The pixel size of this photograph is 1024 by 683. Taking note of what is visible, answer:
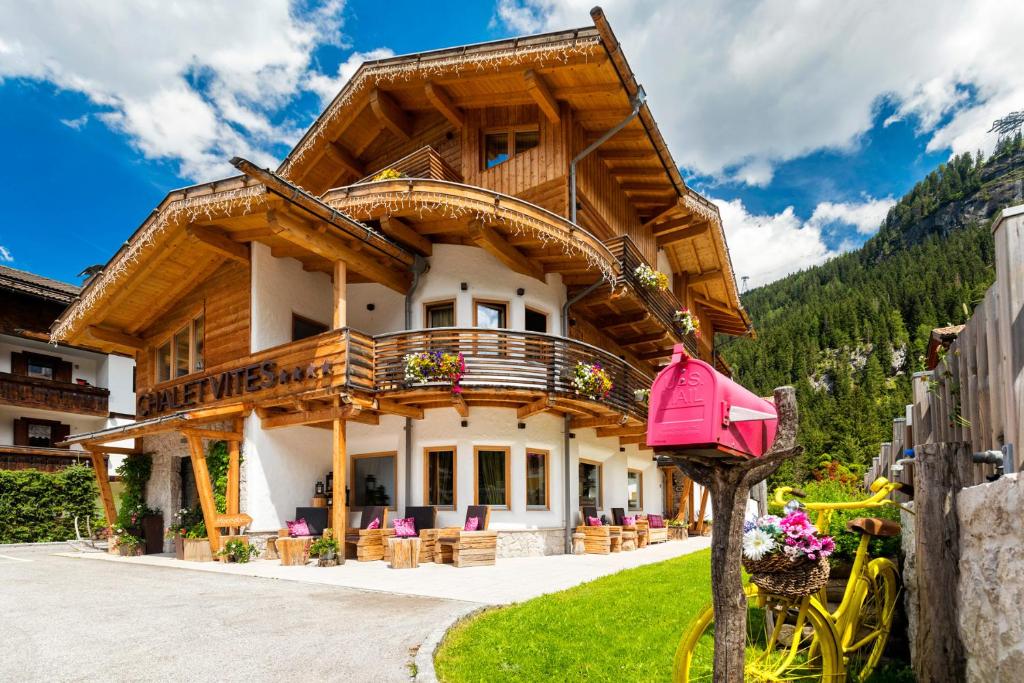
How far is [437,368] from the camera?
45.0ft

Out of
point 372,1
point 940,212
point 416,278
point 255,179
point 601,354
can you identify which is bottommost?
point 601,354

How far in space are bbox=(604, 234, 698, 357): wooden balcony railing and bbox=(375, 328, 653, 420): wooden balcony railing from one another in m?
2.55

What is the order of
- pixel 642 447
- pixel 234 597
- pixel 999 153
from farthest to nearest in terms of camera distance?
pixel 999 153 < pixel 642 447 < pixel 234 597

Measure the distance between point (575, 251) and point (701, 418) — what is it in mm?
11755

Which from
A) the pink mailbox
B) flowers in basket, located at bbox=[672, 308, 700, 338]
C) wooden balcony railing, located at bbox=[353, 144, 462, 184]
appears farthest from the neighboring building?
the pink mailbox

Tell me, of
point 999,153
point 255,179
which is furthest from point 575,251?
point 999,153

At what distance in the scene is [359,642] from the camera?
20.4ft

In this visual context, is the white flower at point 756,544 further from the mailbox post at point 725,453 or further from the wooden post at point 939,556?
the wooden post at point 939,556

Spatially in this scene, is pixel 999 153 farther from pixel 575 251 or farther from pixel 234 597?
pixel 234 597

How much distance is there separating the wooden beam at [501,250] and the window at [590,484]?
16.5ft

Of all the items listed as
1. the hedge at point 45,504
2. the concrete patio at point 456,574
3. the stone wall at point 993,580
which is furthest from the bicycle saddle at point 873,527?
the hedge at point 45,504

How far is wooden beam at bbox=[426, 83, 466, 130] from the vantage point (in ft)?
53.9

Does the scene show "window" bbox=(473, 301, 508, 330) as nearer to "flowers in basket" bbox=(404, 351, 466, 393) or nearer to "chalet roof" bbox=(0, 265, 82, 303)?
"flowers in basket" bbox=(404, 351, 466, 393)

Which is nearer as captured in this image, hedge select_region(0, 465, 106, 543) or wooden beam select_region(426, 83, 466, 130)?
wooden beam select_region(426, 83, 466, 130)
